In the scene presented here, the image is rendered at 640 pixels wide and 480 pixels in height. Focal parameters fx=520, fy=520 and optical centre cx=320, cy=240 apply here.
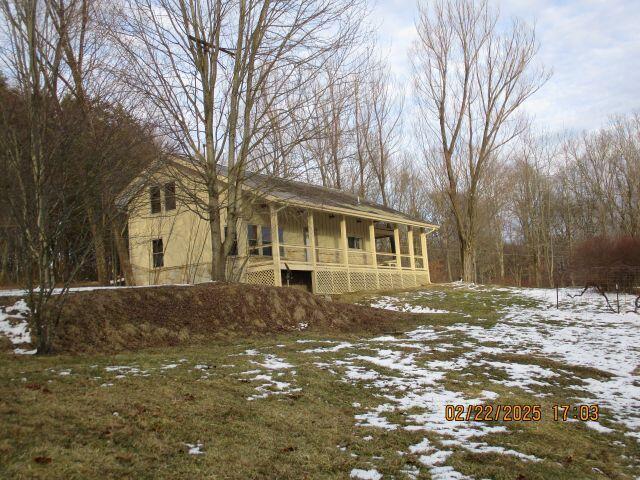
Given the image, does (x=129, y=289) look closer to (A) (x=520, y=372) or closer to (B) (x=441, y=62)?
(A) (x=520, y=372)

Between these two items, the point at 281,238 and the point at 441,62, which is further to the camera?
the point at 441,62

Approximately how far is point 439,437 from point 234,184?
31.0 feet

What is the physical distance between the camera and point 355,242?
25984mm

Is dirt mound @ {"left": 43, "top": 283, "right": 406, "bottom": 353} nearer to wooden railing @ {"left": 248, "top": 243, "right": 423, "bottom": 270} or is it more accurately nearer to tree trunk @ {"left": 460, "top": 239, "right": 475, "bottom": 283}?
wooden railing @ {"left": 248, "top": 243, "right": 423, "bottom": 270}

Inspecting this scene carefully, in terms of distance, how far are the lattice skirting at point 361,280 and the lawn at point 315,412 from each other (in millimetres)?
10651

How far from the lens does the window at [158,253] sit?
21327 millimetres

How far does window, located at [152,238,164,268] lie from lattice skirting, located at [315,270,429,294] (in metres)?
6.48

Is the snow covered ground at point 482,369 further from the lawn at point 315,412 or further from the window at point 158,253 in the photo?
the window at point 158,253

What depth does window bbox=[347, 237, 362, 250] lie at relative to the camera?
25766 millimetres

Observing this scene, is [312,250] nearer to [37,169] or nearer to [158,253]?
[158,253]

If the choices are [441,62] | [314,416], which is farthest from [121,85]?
[441,62]

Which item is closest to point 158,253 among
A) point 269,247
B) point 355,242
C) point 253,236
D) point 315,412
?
point 253,236

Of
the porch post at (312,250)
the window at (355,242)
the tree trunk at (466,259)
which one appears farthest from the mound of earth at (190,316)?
the tree trunk at (466,259)

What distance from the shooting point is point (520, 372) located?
7938mm
